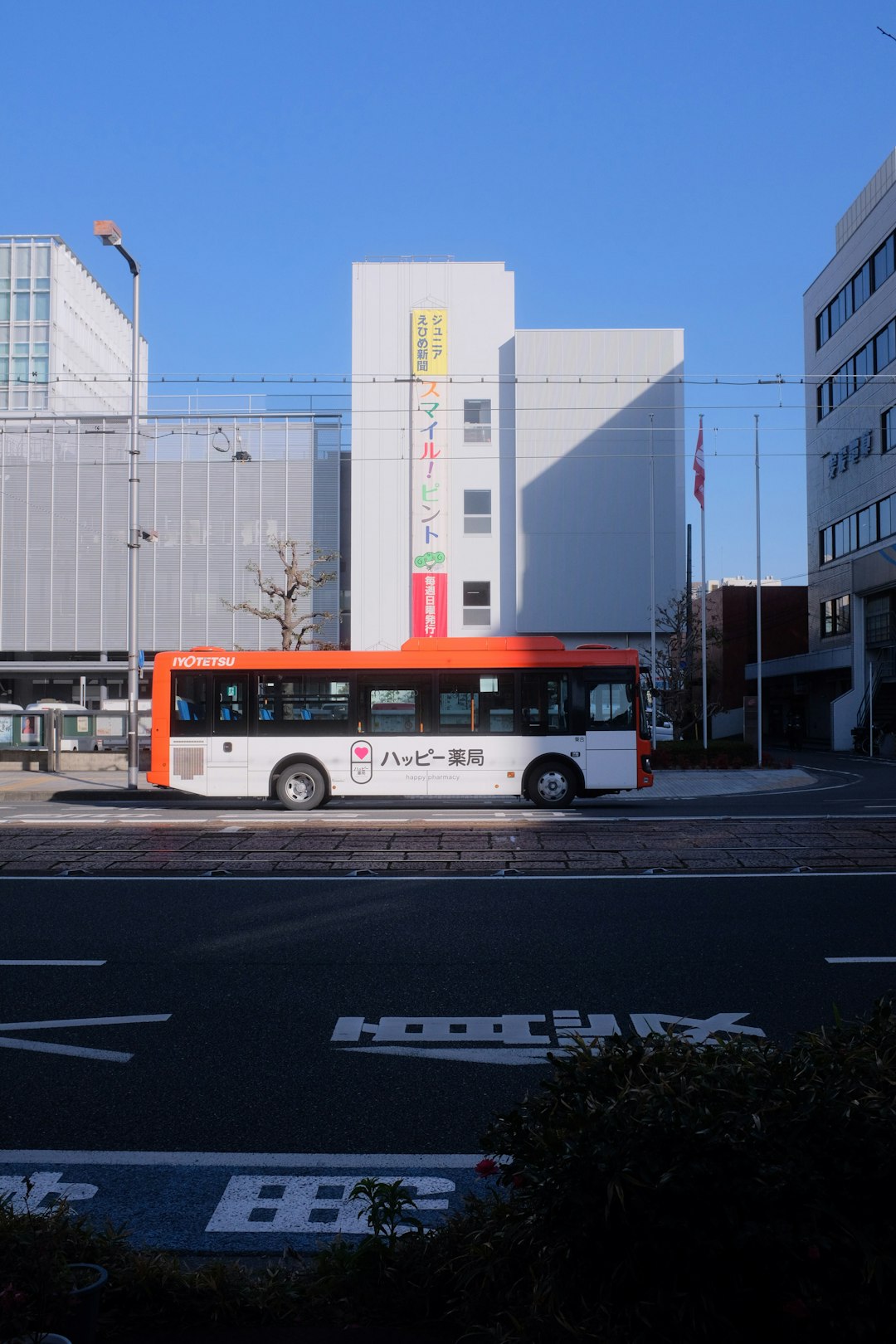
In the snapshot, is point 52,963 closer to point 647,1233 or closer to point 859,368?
point 647,1233

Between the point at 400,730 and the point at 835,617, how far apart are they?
36.3 metres

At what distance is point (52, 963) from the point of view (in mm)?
7652

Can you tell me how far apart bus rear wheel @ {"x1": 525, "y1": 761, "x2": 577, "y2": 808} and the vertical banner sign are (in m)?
30.1

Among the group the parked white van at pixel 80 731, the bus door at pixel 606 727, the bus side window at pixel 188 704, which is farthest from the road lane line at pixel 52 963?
the parked white van at pixel 80 731

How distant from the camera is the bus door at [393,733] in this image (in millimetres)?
18781

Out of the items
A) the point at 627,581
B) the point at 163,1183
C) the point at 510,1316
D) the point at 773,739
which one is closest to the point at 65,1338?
the point at 510,1316

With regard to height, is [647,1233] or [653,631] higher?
[653,631]

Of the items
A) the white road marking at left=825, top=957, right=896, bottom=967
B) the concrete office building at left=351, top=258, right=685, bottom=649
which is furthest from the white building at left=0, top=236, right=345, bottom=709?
the white road marking at left=825, top=957, right=896, bottom=967

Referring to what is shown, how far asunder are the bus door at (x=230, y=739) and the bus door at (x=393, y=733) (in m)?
2.02

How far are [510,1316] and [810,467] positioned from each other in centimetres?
5442

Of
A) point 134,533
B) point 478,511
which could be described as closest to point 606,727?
point 134,533

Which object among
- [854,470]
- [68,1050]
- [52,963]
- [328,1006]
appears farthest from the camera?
[854,470]

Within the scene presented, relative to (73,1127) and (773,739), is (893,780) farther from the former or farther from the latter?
(773,739)

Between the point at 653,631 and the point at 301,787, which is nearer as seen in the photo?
the point at 301,787
